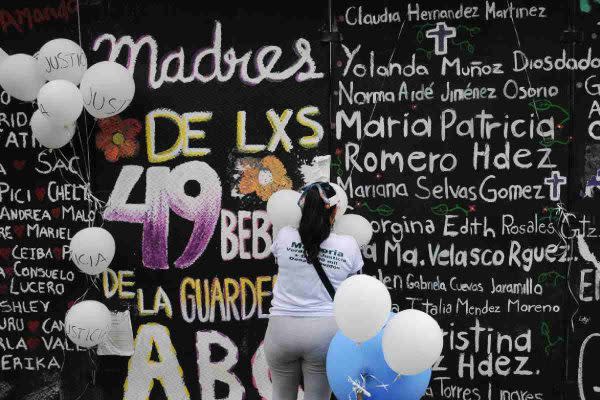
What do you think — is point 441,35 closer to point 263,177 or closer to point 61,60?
point 263,177

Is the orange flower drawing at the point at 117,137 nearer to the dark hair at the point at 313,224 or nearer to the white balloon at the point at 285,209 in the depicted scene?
the white balloon at the point at 285,209

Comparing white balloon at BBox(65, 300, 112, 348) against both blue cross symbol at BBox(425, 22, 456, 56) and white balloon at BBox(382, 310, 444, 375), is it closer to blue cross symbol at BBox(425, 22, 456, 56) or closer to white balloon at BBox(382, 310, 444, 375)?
white balloon at BBox(382, 310, 444, 375)

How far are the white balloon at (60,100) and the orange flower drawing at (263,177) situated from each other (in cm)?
125

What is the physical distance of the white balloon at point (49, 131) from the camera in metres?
4.91

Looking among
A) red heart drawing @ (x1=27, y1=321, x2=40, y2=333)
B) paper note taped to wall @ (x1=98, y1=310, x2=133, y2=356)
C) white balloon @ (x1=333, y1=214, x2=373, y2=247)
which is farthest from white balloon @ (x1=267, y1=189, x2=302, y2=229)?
red heart drawing @ (x1=27, y1=321, x2=40, y2=333)

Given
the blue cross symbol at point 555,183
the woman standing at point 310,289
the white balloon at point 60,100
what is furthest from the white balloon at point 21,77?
the blue cross symbol at point 555,183

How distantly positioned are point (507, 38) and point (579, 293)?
1.86 m

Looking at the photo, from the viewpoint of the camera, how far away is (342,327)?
3.44m

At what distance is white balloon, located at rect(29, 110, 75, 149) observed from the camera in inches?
193

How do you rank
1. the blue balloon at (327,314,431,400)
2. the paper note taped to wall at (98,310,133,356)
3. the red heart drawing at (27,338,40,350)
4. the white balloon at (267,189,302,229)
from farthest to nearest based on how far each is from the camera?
→ the red heart drawing at (27,338,40,350) → the paper note taped to wall at (98,310,133,356) → the white balloon at (267,189,302,229) → the blue balloon at (327,314,431,400)

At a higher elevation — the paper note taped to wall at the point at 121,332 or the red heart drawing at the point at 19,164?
the red heart drawing at the point at 19,164

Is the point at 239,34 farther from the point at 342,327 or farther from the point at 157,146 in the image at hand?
the point at 342,327

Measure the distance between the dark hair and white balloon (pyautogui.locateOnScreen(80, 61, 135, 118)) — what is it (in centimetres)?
160

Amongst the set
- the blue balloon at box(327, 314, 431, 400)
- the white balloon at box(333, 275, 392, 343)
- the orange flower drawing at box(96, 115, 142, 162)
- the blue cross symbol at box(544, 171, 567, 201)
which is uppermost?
the orange flower drawing at box(96, 115, 142, 162)
